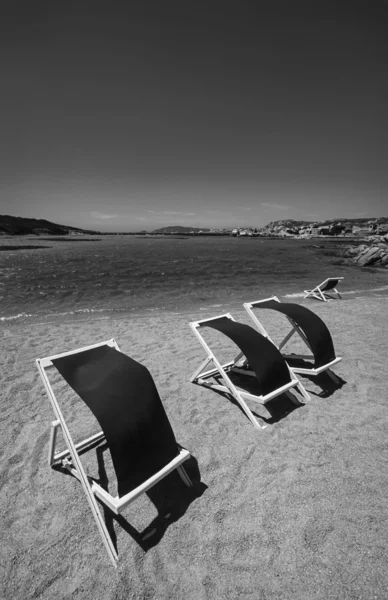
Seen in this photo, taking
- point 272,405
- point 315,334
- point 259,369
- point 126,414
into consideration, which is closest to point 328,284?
point 315,334

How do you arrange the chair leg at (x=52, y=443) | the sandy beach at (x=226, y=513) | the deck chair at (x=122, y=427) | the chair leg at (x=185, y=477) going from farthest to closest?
the chair leg at (x=52, y=443), the chair leg at (x=185, y=477), the deck chair at (x=122, y=427), the sandy beach at (x=226, y=513)

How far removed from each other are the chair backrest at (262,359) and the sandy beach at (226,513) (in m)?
0.56

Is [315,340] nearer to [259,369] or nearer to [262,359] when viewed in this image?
[262,359]

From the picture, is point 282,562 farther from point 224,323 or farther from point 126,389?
point 224,323

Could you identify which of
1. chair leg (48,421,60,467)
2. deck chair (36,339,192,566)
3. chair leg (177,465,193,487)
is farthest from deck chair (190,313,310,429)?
chair leg (48,421,60,467)

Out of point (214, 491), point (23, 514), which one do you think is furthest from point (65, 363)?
point (214, 491)

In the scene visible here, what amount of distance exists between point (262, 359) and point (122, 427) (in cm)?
221

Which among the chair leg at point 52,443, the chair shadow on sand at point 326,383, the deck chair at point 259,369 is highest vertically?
the deck chair at point 259,369

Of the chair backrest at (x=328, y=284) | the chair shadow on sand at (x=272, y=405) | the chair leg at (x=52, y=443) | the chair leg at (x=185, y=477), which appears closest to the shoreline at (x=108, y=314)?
the chair backrest at (x=328, y=284)

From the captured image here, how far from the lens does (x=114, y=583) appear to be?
2113 millimetres

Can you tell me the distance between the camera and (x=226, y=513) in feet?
8.56

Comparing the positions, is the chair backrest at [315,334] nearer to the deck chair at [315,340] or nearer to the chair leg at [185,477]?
the deck chair at [315,340]

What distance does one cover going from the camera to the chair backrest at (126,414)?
2.39m

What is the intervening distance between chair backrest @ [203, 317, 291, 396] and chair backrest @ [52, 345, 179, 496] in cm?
156
